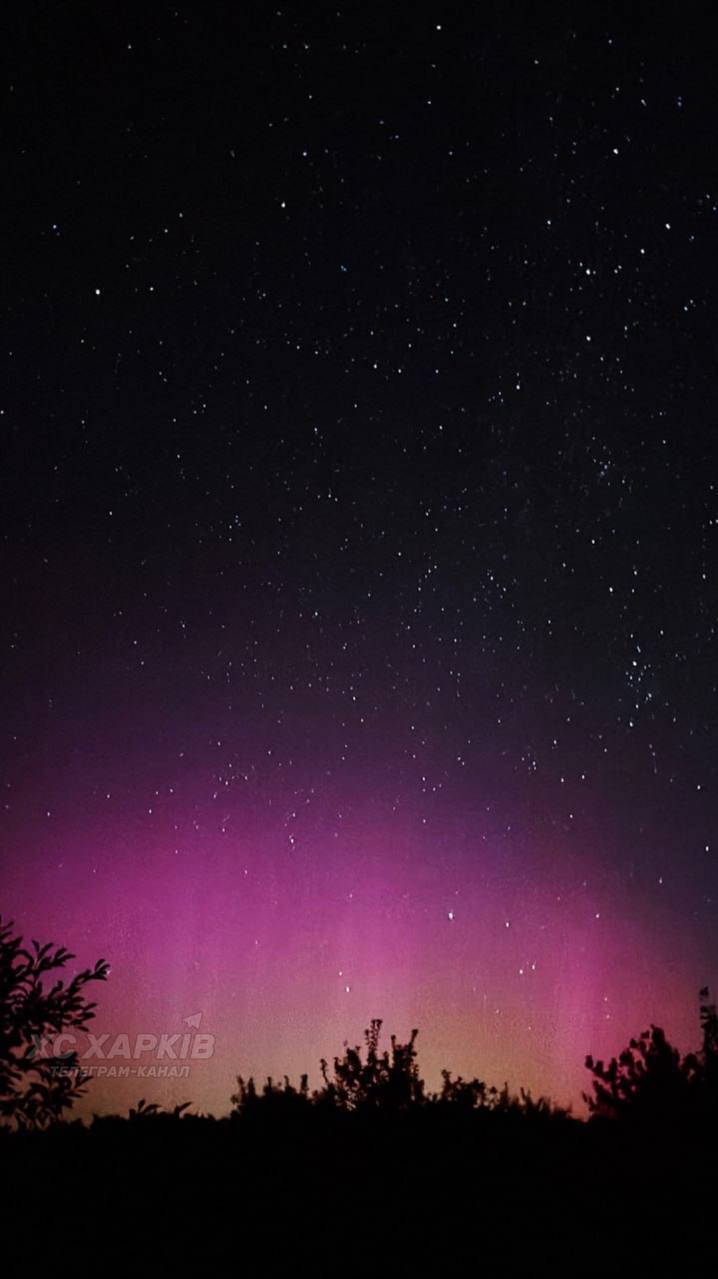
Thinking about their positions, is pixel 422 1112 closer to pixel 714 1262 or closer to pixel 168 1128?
pixel 168 1128

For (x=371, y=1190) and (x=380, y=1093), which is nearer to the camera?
(x=371, y=1190)

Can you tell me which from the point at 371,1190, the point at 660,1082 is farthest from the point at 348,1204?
the point at 660,1082

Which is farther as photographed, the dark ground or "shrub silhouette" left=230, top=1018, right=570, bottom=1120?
"shrub silhouette" left=230, top=1018, right=570, bottom=1120

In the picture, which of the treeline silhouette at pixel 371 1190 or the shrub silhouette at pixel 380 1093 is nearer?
the treeline silhouette at pixel 371 1190

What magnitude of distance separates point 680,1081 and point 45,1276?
42.3 feet

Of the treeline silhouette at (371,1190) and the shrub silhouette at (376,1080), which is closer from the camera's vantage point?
the treeline silhouette at (371,1190)

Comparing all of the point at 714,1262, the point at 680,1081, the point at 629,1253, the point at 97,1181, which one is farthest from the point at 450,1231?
the point at 680,1081

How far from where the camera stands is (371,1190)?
452 inches

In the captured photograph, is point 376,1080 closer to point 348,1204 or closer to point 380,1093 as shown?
point 380,1093

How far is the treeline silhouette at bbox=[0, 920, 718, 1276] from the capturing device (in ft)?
27.5

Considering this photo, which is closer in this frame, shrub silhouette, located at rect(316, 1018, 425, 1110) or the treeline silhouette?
the treeline silhouette

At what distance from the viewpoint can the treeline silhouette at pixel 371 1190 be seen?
8391 mm

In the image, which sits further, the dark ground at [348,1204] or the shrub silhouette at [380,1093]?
the shrub silhouette at [380,1093]

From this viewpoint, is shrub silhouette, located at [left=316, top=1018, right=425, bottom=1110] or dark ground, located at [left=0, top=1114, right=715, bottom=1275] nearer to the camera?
dark ground, located at [left=0, top=1114, right=715, bottom=1275]
